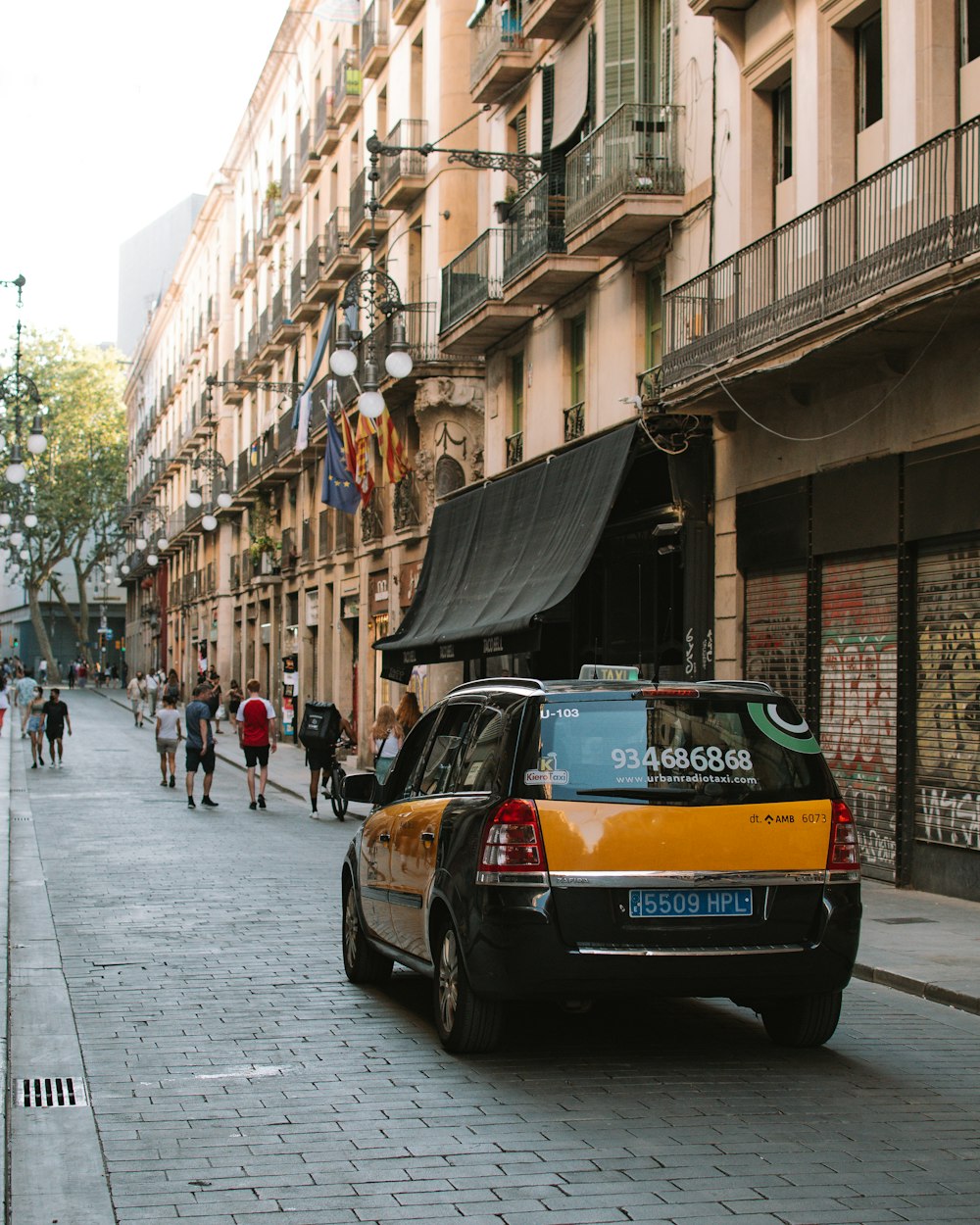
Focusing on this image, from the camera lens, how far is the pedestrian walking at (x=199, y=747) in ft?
81.7

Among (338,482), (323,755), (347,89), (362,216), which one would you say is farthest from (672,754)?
(347,89)

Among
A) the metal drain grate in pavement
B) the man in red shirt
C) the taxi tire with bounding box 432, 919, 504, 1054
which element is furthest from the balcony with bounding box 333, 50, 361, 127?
the metal drain grate in pavement

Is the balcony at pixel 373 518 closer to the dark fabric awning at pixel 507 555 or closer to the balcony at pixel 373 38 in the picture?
the dark fabric awning at pixel 507 555

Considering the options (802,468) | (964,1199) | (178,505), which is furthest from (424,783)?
(178,505)

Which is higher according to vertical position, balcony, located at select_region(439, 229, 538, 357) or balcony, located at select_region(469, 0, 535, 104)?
balcony, located at select_region(469, 0, 535, 104)

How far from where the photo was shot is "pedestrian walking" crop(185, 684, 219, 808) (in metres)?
24.9

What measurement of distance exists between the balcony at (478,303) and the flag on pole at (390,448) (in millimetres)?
1739

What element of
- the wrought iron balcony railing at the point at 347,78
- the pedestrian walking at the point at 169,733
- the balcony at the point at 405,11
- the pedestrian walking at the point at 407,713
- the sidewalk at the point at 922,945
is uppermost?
the wrought iron balcony railing at the point at 347,78

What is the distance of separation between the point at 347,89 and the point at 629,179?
20.6m

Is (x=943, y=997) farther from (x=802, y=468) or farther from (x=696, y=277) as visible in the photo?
(x=696, y=277)

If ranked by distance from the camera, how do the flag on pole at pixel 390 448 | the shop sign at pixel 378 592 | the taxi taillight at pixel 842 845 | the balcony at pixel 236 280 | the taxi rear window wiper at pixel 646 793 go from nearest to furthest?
the taxi rear window wiper at pixel 646 793 → the taxi taillight at pixel 842 845 → the flag on pole at pixel 390 448 → the shop sign at pixel 378 592 → the balcony at pixel 236 280

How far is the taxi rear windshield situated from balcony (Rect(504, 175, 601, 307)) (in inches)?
606

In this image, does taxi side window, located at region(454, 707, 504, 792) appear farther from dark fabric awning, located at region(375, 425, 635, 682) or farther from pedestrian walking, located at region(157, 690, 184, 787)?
pedestrian walking, located at region(157, 690, 184, 787)

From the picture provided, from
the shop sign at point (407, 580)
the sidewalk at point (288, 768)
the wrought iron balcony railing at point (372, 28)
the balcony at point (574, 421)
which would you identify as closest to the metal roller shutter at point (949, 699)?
the sidewalk at point (288, 768)
